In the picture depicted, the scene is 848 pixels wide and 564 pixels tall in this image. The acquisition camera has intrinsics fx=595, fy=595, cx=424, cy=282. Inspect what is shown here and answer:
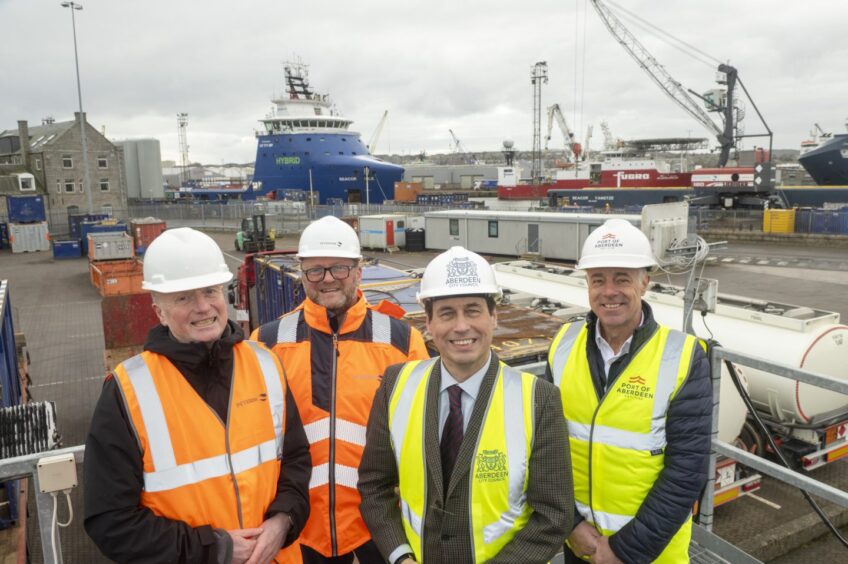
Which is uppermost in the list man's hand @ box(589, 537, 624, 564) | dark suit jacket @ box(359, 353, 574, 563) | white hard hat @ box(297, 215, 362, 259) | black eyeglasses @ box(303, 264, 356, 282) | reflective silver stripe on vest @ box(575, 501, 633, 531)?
→ white hard hat @ box(297, 215, 362, 259)

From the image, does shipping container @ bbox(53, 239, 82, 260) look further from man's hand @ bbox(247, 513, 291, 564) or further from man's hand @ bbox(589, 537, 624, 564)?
man's hand @ bbox(589, 537, 624, 564)

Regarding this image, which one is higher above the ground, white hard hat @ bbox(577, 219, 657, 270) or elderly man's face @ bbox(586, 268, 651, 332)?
white hard hat @ bbox(577, 219, 657, 270)

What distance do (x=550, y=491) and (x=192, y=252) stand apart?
1914mm

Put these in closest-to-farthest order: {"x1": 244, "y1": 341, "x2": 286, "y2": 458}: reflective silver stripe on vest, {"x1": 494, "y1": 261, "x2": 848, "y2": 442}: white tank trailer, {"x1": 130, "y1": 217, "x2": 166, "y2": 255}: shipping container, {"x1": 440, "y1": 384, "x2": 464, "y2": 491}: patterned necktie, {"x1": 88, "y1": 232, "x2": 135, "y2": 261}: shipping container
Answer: {"x1": 440, "y1": 384, "x2": 464, "y2": 491}: patterned necktie, {"x1": 244, "y1": 341, "x2": 286, "y2": 458}: reflective silver stripe on vest, {"x1": 494, "y1": 261, "x2": 848, "y2": 442}: white tank trailer, {"x1": 88, "y1": 232, "x2": 135, "y2": 261}: shipping container, {"x1": 130, "y1": 217, "x2": 166, "y2": 255}: shipping container

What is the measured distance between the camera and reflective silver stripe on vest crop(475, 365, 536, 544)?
252 cm

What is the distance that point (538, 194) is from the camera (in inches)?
1929

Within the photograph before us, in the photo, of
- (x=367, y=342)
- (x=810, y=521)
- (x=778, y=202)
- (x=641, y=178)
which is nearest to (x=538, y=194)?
(x=641, y=178)

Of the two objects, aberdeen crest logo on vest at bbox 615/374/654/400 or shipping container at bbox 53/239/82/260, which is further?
shipping container at bbox 53/239/82/260

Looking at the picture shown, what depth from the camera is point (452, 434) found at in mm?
2617

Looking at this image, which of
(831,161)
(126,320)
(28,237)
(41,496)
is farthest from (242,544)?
(831,161)

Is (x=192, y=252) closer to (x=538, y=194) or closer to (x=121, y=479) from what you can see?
(x=121, y=479)

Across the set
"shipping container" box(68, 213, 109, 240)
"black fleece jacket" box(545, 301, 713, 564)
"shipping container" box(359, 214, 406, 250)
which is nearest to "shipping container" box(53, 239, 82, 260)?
"shipping container" box(68, 213, 109, 240)

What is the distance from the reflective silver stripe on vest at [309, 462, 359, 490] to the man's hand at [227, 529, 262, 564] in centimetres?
56

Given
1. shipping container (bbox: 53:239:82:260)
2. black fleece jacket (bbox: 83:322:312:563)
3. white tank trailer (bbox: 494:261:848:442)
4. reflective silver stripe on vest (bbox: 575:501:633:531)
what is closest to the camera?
black fleece jacket (bbox: 83:322:312:563)
